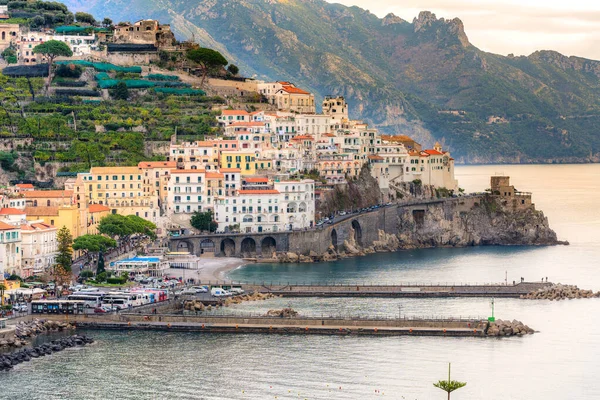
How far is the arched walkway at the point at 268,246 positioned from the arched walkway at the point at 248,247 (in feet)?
2.38

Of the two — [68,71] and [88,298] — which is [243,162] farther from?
[88,298]

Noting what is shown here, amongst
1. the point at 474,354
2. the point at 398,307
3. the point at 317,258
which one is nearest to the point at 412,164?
the point at 317,258

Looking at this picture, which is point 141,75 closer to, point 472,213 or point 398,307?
point 472,213

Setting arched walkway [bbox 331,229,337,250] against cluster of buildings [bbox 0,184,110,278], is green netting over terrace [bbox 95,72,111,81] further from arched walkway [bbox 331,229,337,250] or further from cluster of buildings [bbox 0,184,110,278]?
arched walkway [bbox 331,229,337,250]

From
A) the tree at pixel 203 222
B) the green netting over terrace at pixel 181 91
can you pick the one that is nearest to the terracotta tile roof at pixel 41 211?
the tree at pixel 203 222

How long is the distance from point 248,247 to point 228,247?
182cm

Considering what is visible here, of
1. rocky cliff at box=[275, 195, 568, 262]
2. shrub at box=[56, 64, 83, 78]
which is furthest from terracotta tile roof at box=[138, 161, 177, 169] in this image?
shrub at box=[56, 64, 83, 78]

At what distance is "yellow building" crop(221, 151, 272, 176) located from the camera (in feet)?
401

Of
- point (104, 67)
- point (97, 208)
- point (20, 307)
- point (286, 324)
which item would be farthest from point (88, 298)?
point (104, 67)

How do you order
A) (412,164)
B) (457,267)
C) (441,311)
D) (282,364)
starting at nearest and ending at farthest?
(282,364)
(441,311)
(457,267)
(412,164)

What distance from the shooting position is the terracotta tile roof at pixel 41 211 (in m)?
101

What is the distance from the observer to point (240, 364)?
71.4m

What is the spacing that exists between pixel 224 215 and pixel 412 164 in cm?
2982

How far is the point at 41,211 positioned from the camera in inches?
4003
